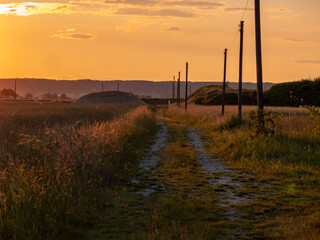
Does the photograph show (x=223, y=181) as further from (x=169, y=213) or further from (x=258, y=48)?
(x=258, y=48)

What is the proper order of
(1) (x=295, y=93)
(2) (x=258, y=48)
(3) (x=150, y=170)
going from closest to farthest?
1. (3) (x=150, y=170)
2. (2) (x=258, y=48)
3. (1) (x=295, y=93)

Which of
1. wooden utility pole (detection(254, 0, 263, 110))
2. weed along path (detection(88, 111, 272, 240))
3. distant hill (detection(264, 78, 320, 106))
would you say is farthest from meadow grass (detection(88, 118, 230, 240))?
distant hill (detection(264, 78, 320, 106))

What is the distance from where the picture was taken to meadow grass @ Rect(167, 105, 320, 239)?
6.29m

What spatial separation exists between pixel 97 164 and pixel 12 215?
11.4 ft

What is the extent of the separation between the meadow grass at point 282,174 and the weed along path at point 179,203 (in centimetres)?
38

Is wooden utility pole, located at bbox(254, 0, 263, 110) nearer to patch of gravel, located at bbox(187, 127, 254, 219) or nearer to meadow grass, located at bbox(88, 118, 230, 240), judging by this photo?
patch of gravel, located at bbox(187, 127, 254, 219)

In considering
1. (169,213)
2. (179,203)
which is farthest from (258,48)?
(169,213)

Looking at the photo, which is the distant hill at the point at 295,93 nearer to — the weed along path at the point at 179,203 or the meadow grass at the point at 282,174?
the meadow grass at the point at 282,174

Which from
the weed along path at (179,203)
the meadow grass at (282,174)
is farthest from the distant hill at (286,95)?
the weed along path at (179,203)

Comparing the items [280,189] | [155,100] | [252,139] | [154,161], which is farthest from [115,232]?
[155,100]

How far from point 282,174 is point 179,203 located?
440cm

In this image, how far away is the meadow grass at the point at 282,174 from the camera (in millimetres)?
6293

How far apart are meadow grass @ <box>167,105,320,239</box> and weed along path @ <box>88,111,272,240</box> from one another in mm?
379

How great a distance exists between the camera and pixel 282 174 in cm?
1057
